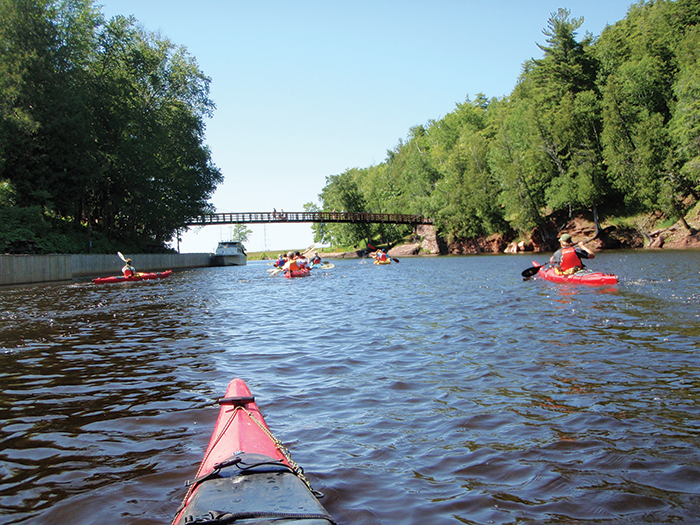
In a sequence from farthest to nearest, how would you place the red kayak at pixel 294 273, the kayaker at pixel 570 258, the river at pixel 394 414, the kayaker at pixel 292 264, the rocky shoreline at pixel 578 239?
the rocky shoreline at pixel 578 239 < the kayaker at pixel 292 264 < the red kayak at pixel 294 273 < the kayaker at pixel 570 258 < the river at pixel 394 414

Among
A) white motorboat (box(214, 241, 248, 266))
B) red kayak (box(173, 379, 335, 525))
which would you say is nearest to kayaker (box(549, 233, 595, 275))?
red kayak (box(173, 379, 335, 525))

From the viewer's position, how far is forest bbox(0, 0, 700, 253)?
2922cm

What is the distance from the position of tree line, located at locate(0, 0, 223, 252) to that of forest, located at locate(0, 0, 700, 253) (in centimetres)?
11

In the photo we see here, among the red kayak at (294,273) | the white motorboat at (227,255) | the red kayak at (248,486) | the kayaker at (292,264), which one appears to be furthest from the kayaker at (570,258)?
the white motorboat at (227,255)

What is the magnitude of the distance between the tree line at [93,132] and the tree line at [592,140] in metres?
33.2

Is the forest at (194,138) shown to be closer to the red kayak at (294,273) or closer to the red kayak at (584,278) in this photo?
the red kayak at (294,273)

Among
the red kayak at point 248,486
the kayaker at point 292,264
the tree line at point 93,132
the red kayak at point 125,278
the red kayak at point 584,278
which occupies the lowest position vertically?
the red kayak at point 248,486

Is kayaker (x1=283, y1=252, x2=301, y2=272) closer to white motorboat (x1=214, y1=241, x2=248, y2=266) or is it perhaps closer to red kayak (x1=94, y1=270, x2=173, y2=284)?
red kayak (x1=94, y1=270, x2=173, y2=284)

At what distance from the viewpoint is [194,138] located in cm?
4675

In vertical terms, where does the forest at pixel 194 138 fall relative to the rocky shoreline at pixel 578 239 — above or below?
above

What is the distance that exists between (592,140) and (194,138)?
1561 inches

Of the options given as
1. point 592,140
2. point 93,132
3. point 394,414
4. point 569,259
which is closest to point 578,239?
point 592,140

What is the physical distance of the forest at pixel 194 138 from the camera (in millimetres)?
29219

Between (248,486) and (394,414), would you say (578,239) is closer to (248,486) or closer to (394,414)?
(394,414)
